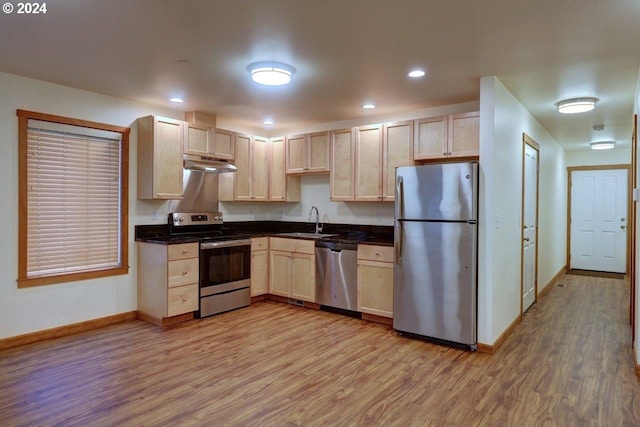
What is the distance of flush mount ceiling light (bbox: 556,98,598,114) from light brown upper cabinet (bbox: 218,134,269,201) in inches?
146

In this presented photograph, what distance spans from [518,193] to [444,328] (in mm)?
1740

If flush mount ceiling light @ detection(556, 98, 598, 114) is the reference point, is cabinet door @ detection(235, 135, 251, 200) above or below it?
below

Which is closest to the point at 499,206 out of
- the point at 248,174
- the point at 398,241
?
the point at 398,241

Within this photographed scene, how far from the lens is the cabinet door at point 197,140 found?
184 inches

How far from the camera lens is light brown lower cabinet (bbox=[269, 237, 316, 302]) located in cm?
495

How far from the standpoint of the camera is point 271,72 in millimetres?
3256

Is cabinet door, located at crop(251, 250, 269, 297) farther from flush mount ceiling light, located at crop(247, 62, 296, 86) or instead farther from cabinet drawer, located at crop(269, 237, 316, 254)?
flush mount ceiling light, located at crop(247, 62, 296, 86)

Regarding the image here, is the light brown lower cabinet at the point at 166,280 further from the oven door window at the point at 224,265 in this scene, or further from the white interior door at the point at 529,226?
the white interior door at the point at 529,226

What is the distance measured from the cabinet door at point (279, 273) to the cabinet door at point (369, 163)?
1271 mm

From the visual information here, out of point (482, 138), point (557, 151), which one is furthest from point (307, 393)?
point (557, 151)

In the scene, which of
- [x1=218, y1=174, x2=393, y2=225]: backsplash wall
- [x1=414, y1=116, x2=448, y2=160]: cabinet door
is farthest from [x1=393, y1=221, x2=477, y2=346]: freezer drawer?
[x1=218, y1=174, x2=393, y2=225]: backsplash wall

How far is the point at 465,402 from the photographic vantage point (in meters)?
2.65

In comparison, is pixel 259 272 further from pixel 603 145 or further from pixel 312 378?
pixel 603 145

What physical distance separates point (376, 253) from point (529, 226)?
206cm
